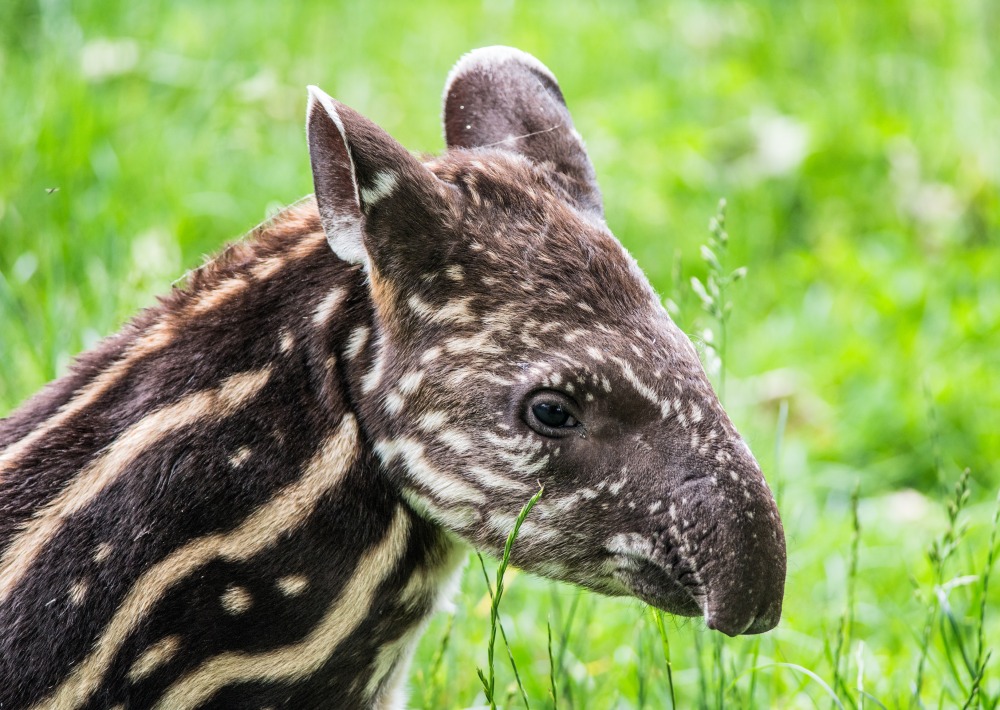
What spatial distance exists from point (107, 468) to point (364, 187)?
0.87 metres

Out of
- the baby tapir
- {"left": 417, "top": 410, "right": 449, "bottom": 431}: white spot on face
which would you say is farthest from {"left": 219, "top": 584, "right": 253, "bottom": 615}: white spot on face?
{"left": 417, "top": 410, "right": 449, "bottom": 431}: white spot on face

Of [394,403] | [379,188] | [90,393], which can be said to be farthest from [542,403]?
[90,393]

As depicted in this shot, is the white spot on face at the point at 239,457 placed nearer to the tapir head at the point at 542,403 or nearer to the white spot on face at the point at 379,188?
the tapir head at the point at 542,403

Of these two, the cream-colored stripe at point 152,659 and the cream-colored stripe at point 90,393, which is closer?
the cream-colored stripe at point 152,659

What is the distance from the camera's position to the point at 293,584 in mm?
3225

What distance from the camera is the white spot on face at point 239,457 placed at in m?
3.23

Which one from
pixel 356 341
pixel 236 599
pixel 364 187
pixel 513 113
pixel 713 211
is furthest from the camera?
pixel 713 211

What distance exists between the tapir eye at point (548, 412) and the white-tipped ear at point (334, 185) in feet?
1.68

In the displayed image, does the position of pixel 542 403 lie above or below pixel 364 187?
below

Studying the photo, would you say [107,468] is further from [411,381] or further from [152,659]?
[411,381]

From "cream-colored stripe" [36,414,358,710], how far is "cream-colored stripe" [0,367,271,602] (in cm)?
22

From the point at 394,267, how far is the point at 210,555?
2.52 feet

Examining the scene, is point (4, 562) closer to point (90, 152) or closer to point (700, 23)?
point (90, 152)

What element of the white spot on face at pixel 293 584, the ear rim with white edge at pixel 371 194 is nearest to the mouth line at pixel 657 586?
the white spot on face at pixel 293 584
